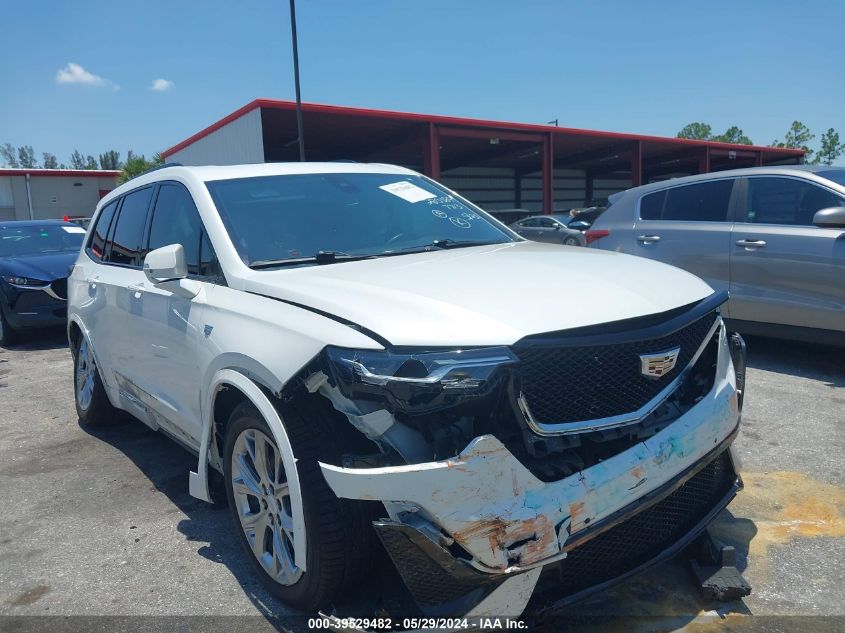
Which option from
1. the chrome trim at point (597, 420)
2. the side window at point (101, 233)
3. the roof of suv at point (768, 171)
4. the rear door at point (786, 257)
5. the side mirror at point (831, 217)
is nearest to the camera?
the chrome trim at point (597, 420)

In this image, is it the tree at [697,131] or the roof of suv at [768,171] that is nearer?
the roof of suv at [768,171]

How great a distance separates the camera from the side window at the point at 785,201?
17.6 ft

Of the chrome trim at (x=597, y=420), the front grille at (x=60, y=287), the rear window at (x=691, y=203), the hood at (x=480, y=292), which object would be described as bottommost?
the front grille at (x=60, y=287)

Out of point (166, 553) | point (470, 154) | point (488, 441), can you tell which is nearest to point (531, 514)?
point (488, 441)

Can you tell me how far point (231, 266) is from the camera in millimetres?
2869

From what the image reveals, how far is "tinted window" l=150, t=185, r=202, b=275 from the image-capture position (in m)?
3.24

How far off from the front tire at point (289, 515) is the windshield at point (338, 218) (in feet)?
2.73

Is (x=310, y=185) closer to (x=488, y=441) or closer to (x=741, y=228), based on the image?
(x=488, y=441)

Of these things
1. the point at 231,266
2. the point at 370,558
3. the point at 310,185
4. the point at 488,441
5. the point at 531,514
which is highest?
the point at 310,185

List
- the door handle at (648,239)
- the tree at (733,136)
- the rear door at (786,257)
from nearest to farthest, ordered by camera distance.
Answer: the rear door at (786,257) → the door handle at (648,239) → the tree at (733,136)

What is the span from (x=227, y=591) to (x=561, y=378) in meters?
1.73

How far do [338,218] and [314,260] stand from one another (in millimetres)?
437

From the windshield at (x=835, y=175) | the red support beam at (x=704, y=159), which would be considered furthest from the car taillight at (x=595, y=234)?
the red support beam at (x=704, y=159)

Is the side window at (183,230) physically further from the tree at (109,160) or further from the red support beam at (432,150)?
the tree at (109,160)
